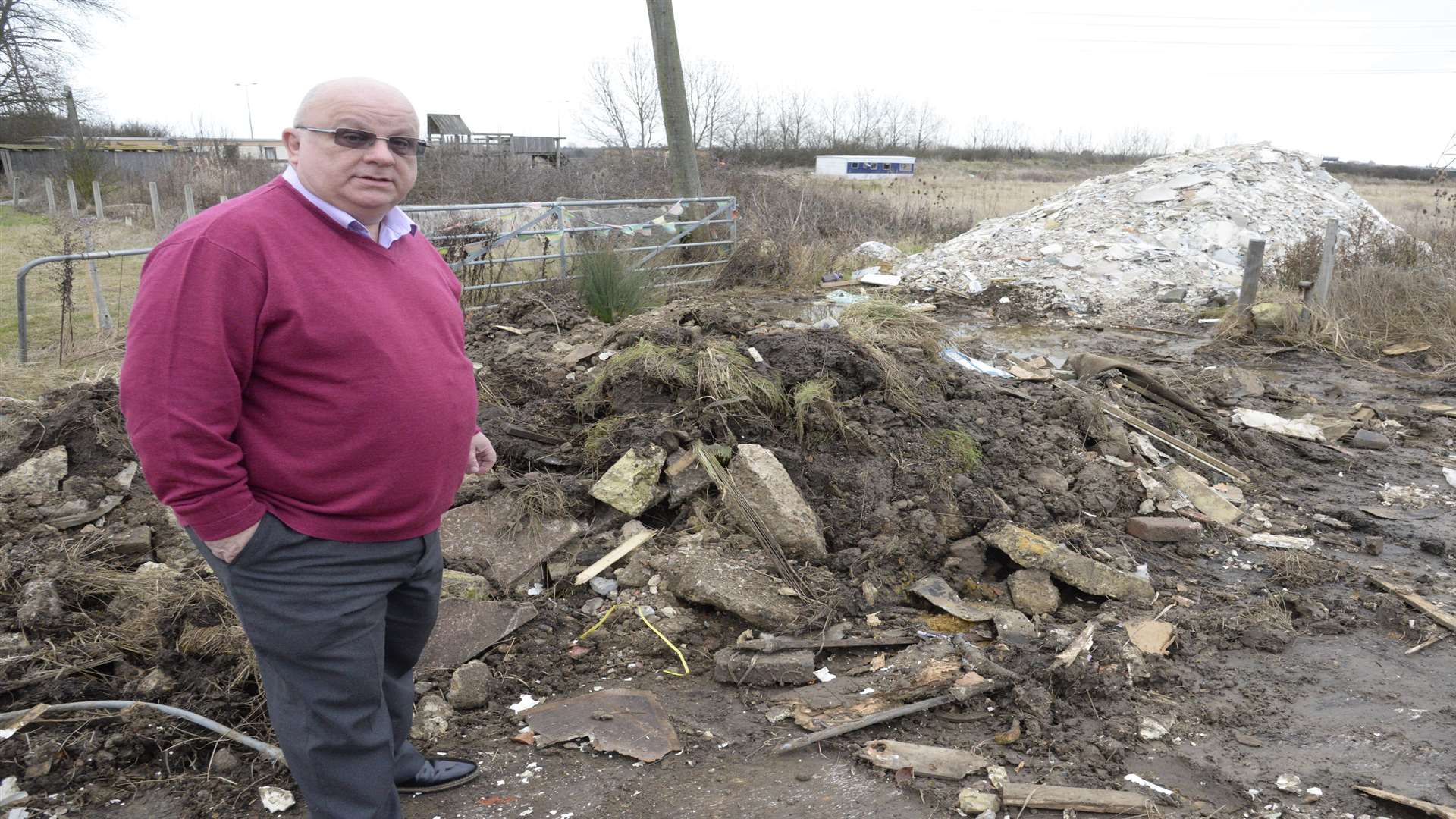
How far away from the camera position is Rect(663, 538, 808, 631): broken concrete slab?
149 inches

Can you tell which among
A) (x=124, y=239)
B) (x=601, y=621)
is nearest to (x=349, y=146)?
(x=601, y=621)

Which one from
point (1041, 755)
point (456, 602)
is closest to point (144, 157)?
point (456, 602)

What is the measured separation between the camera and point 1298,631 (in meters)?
4.06

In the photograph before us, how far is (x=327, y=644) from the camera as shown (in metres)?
2.06

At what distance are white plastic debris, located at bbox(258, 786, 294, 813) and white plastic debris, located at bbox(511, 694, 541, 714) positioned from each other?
0.77 metres

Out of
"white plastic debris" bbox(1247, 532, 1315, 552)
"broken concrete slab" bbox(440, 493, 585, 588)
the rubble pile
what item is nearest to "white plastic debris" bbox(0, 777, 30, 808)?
"broken concrete slab" bbox(440, 493, 585, 588)

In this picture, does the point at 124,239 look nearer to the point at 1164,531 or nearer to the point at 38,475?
the point at 38,475

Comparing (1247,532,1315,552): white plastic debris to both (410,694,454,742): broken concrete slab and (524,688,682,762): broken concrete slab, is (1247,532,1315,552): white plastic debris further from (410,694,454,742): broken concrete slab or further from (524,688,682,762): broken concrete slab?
(410,694,454,742): broken concrete slab

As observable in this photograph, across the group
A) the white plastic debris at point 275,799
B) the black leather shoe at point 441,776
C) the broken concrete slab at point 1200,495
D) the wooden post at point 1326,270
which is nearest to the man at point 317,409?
the black leather shoe at point 441,776

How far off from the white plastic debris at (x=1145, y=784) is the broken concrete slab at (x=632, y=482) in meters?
2.33

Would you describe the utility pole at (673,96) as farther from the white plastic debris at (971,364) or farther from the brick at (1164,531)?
the brick at (1164,531)

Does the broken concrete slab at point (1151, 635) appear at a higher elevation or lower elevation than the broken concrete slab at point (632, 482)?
lower

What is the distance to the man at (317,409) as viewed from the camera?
1.80 m

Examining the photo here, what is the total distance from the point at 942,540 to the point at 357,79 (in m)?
3.29
